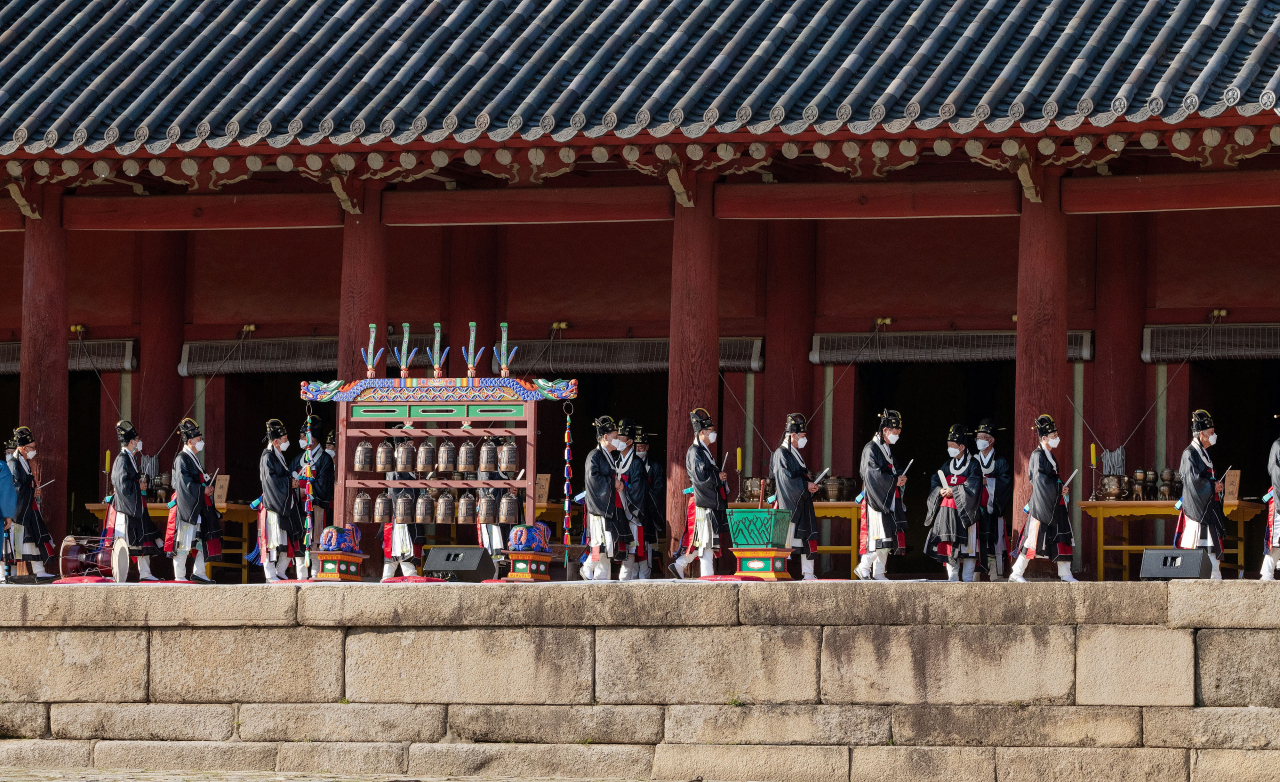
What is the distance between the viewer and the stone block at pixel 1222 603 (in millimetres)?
10117

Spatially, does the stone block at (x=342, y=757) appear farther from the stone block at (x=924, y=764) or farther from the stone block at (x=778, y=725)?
the stone block at (x=924, y=764)

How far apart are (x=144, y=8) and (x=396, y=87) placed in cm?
306

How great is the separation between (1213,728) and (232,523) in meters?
9.37

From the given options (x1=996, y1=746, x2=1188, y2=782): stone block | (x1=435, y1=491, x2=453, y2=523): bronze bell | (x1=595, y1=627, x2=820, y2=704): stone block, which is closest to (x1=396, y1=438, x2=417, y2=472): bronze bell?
(x1=435, y1=491, x2=453, y2=523): bronze bell

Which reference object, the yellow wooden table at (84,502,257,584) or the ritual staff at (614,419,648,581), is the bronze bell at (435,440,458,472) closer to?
the ritual staff at (614,419,648,581)

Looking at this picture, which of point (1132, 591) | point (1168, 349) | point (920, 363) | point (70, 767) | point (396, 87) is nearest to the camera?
point (1132, 591)

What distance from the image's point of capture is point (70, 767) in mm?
11312

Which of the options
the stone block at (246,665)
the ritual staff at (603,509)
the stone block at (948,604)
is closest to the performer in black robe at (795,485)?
the ritual staff at (603,509)

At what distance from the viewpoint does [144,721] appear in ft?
37.3

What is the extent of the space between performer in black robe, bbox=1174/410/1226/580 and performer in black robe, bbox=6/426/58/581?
823cm

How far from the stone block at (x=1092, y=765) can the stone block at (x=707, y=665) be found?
1184mm

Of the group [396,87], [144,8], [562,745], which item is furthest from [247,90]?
[562,745]

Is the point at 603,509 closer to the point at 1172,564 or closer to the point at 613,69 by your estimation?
the point at 613,69

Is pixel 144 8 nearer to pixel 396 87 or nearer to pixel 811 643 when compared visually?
pixel 396 87
